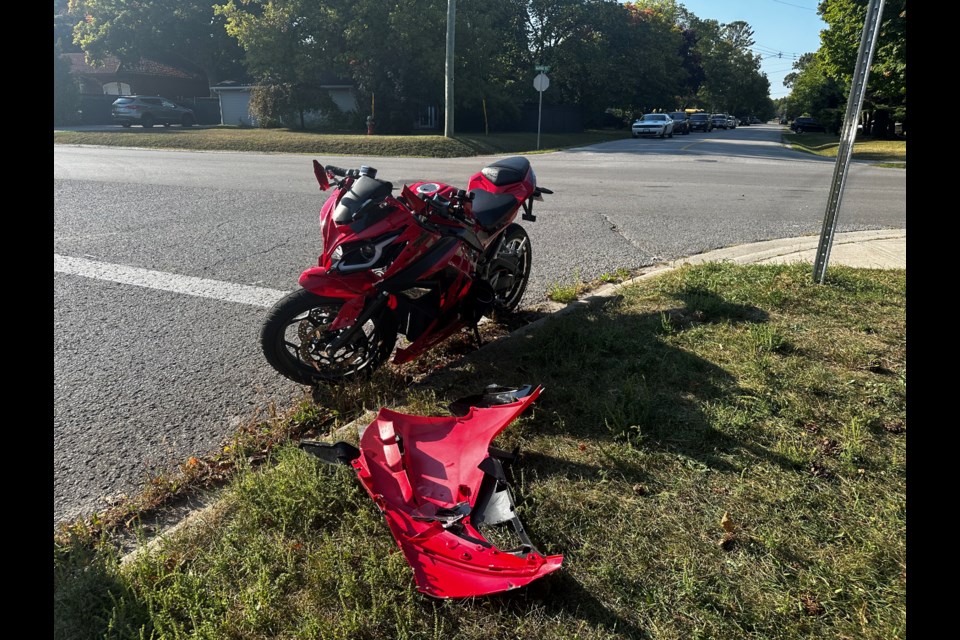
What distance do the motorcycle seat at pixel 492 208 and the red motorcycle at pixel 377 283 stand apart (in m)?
0.08

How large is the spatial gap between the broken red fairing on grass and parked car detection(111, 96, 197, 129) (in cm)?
3848

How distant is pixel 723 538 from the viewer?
7.42 ft

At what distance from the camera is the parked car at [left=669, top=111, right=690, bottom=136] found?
147 feet

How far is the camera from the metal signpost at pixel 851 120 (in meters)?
4.43

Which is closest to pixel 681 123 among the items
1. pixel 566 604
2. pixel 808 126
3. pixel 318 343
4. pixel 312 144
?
pixel 808 126

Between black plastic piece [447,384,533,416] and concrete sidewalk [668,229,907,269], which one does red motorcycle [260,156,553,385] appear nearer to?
black plastic piece [447,384,533,416]

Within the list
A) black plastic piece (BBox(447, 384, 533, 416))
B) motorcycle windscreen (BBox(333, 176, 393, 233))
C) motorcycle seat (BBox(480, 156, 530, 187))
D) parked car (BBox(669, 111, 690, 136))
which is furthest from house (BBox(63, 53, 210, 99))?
black plastic piece (BBox(447, 384, 533, 416))

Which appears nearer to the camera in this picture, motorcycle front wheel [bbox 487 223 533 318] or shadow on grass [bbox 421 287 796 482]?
shadow on grass [bbox 421 287 796 482]

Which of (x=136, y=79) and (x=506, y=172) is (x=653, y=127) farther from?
(x=136, y=79)

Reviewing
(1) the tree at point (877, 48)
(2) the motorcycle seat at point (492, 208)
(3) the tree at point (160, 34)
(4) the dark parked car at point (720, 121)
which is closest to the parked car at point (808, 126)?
(4) the dark parked car at point (720, 121)

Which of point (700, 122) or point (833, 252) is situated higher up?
point (700, 122)

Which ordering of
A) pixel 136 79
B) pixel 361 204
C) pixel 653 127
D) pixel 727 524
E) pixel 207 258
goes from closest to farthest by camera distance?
pixel 727 524
pixel 361 204
pixel 207 258
pixel 653 127
pixel 136 79

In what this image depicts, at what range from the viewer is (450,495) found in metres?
2.46

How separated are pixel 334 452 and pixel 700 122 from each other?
56135mm
